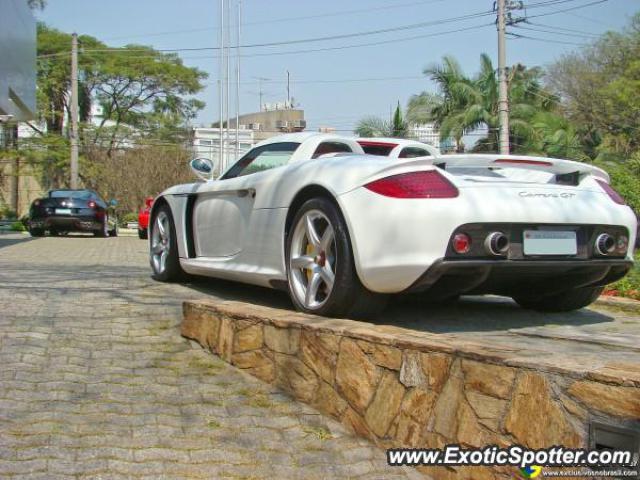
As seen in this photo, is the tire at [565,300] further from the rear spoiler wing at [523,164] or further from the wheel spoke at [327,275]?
the wheel spoke at [327,275]

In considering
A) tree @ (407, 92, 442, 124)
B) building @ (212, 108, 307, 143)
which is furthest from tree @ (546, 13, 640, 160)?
building @ (212, 108, 307, 143)

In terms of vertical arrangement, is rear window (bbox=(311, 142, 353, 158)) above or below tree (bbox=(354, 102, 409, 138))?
below

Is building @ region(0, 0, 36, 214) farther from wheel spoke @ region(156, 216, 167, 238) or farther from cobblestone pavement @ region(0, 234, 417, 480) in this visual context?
cobblestone pavement @ region(0, 234, 417, 480)

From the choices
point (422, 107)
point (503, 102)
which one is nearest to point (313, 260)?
point (503, 102)

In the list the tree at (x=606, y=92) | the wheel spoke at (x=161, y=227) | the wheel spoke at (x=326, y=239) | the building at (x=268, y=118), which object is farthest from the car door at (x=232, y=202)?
the building at (x=268, y=118)

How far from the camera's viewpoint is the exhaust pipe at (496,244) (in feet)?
11.1

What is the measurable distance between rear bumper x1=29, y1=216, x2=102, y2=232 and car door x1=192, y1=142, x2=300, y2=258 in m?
12.7

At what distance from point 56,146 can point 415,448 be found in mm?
39304

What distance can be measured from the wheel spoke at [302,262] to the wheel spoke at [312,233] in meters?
0.09

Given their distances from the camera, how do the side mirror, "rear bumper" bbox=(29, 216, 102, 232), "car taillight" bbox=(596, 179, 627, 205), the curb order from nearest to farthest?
"car taillight" bbox=(596, 179, 627, 205) < the curb < the side mirror < "rear bumper" bbox=(29, 216, 102, 232)

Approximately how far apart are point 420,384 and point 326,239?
116 cm

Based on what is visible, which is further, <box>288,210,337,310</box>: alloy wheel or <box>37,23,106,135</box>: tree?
<box>37,23,106,135</box>: tree

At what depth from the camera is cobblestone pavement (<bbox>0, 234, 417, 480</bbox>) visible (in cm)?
277

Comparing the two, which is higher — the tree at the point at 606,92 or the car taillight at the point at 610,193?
the tree at the point at 606,92
